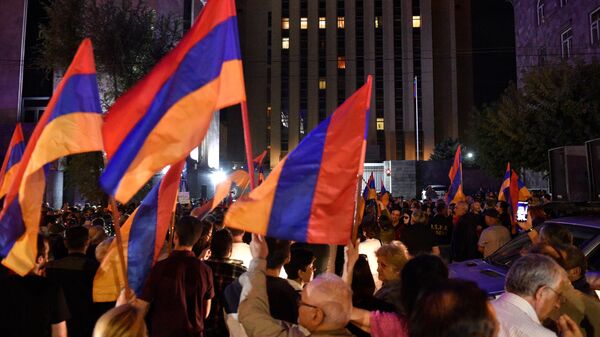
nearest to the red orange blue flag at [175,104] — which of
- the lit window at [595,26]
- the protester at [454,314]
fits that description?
the protester at [454,314]

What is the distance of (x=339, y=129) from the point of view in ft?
12.6

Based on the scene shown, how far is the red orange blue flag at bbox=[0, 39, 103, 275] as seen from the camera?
3502 mm

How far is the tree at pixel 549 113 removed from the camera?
20406 millimetres

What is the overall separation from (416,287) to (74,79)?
3070mm

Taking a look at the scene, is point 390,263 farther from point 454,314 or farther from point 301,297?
point 454,314

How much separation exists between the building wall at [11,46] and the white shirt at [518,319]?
2889 cm

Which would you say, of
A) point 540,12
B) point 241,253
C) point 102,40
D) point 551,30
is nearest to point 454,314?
point 241,253

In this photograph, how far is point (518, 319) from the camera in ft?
9.27

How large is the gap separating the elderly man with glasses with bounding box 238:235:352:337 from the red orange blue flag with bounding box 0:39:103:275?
1747 millimetres

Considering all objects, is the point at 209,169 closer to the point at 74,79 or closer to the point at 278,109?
the point at 278,109

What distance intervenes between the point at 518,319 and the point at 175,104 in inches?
107

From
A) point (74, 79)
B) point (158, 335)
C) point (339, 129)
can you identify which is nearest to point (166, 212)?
point (158, 335)

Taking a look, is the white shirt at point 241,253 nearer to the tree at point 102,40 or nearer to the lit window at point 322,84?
the tree at point 102,40

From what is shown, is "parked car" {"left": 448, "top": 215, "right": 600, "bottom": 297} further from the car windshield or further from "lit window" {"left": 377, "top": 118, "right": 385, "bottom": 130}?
"lit window" {"left": 377, "top": 118, "right": 385, "bottom": 130}
